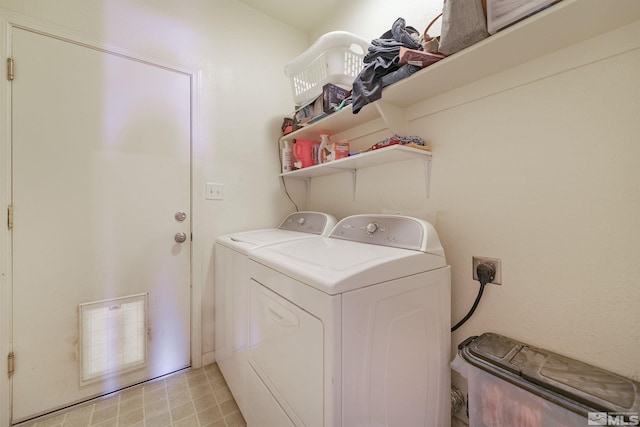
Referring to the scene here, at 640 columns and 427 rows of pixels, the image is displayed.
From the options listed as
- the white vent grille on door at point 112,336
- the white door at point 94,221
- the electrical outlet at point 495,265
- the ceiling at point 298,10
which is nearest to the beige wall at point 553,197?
the electrical outlet at point 495,265

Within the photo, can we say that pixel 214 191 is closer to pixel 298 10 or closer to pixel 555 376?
pixel 298 10

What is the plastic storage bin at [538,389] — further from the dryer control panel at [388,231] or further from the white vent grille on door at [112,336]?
the white vent grille on door at [112,336]

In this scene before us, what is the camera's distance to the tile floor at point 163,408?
1.31m

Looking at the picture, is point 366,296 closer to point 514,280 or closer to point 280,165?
point 514,280

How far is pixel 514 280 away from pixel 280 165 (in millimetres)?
1772

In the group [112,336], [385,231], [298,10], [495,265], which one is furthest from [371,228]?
[298,10]

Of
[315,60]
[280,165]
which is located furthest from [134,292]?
[315,60]

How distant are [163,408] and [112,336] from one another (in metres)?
0.54

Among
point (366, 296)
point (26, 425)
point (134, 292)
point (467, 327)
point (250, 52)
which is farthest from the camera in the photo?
point (250, 52)

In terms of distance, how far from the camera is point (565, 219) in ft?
2.97

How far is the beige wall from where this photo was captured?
2.63ft

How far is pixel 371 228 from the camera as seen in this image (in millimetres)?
1262

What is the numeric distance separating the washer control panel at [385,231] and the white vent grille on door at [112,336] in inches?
53.8

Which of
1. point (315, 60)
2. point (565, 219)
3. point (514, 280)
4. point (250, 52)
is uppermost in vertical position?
point (250, 52)
